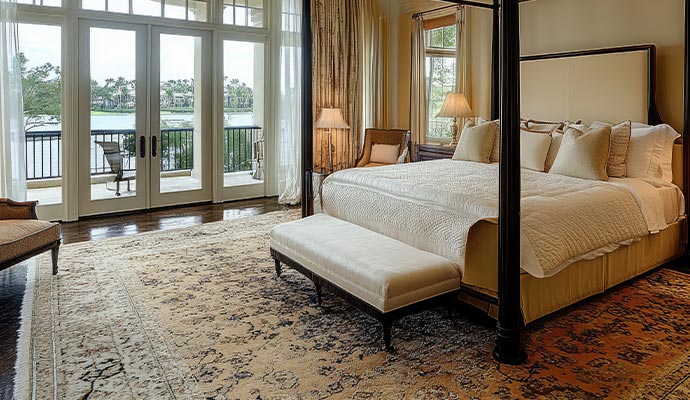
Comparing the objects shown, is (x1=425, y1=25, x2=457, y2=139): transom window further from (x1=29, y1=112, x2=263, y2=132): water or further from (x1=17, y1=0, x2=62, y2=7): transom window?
(x1=17, y1=0, x2=62, y2=7): transom window

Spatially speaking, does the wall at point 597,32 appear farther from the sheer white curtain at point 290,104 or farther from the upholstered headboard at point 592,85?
the sheer white curtain at point 290,104

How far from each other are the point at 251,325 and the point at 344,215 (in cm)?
144

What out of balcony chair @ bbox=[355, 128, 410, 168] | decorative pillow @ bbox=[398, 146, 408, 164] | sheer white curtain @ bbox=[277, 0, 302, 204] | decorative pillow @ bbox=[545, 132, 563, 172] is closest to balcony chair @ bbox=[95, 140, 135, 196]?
sheer white curtain @ bbox=[277, 0, 302, 204]

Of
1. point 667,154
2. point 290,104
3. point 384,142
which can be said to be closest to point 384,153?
point 384,142

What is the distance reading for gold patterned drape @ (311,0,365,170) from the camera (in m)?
7.36

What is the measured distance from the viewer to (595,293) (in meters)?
3.61

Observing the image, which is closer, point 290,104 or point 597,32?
point 597,32

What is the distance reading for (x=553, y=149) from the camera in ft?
15.6

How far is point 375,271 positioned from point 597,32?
3.67m

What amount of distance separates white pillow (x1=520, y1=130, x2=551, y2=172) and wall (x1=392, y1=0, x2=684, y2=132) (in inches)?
40.5

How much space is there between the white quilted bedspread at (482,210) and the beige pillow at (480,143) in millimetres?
696

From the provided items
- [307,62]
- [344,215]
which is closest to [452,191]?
[344,215]

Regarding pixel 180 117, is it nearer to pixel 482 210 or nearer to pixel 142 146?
pixel 142 146

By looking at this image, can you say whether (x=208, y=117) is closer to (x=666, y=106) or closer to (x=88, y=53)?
(x=88, y=53)
